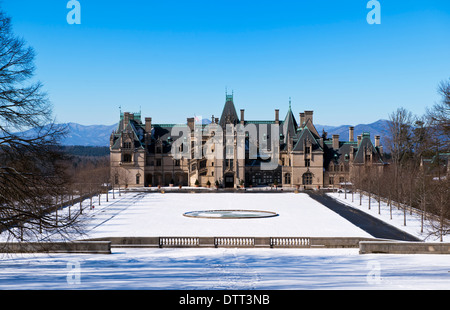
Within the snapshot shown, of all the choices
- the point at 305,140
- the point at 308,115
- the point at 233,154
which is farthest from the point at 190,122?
the point at 305,140

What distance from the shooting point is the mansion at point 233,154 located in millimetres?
91312

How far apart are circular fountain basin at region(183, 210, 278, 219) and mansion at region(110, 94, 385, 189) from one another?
118ft

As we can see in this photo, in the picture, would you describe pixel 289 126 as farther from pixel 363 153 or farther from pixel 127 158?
pixel 127 158

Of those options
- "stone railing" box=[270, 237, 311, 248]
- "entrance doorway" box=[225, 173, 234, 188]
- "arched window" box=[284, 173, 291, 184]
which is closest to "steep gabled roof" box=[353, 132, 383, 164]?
"arched window" box=[284, 173, 291, 184]

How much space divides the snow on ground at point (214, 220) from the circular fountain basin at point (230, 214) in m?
1.20

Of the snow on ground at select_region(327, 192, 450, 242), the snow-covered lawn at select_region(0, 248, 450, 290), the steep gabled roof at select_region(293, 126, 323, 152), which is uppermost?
the steep gabled roof at select_region(293, 126, 323, 152)

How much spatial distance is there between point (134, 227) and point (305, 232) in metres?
14.8

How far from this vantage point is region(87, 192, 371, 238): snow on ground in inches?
1522

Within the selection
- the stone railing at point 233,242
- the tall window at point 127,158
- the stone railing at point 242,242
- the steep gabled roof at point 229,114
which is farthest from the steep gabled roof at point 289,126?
the stone railing at point 233,242

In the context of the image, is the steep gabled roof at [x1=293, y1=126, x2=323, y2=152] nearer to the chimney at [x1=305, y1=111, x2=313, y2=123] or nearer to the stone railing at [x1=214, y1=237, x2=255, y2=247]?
the chimney at [x1=305, y1=111, x2=313, y2=123]

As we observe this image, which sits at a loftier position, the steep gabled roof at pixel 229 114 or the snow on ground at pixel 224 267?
the steep gabled roof at pixel 229 114

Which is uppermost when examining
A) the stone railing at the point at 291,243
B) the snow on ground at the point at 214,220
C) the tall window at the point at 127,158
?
the tall window at the point at 127,158

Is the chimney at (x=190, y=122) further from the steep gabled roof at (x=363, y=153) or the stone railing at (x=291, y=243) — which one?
the stone railing at (x=291, y=243)

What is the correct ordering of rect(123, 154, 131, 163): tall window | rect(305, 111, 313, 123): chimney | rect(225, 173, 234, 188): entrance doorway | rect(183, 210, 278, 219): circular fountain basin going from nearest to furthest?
rect(183, 210, 278, 219): circular fountain basin, rect(225, 173, 234, 188): entrance doorway, rect(123, 154, 131, 163): tall window, rect(305, 111, 313, 123): chimney
